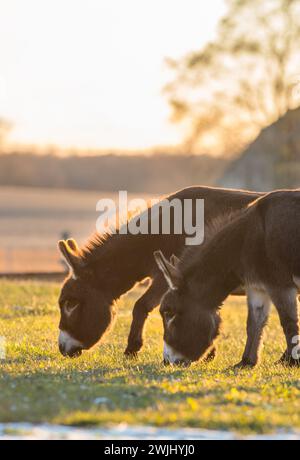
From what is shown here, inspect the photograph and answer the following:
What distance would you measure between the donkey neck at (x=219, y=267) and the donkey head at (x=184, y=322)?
9cm

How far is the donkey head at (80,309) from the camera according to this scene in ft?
42.6

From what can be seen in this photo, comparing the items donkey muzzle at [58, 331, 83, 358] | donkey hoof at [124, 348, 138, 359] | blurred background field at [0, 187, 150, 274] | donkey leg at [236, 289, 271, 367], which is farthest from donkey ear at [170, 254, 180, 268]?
blurred background field at [0, 187, 150, 274]

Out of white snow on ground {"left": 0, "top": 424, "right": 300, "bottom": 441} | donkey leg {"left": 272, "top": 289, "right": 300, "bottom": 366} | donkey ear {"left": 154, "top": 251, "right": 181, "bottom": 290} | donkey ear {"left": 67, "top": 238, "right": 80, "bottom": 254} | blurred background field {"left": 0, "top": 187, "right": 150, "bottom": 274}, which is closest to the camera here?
white snow on ground {"left": 0, "top": 424, "right": 300, "bottom": 441}

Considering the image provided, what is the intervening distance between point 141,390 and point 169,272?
2839mm

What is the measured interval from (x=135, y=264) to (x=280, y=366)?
246 cm

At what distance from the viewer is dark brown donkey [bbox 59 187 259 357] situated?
42.7ft

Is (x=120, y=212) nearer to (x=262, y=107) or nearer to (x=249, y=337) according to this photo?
(x=249, y=337)

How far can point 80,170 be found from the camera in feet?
274

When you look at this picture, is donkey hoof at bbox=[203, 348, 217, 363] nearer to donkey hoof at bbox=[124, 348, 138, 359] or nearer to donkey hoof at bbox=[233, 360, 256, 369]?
donkey hoof at bbox=[233, 360, 256, 369]

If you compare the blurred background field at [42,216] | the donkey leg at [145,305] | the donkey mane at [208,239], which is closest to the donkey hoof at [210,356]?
the donkey leg at [145,305]

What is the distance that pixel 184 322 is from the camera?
39.1 ft

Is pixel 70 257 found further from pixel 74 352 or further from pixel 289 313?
pixel 289 313

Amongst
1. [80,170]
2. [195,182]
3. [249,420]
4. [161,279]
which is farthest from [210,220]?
[80,170]
